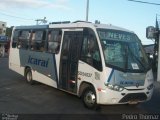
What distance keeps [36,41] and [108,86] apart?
641cm

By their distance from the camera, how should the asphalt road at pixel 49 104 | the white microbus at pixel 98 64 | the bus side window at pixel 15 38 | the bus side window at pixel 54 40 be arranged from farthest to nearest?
the bus side window at pixel 15 38
the bus side window at pixel 54 40
the white microbus at pixel 98 64
the asphalt road at pixel 49 104

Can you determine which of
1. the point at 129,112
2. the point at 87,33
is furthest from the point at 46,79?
the point at 129,112

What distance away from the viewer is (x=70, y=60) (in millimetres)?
13367

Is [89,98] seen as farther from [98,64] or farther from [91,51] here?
A: [91,51]

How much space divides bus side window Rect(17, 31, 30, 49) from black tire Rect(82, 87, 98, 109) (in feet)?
20.6

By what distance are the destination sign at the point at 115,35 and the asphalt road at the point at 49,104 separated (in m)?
2.34

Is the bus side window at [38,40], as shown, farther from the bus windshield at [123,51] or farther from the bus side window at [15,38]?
the bus windshield at [123,51]

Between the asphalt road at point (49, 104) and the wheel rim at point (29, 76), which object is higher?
the wheel rim at point (29, 76)

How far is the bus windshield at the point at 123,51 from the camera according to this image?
38.4ft

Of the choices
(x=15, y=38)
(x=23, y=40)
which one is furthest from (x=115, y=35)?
(x=15, y=38)

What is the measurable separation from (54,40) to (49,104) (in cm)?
330

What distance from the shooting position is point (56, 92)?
50.5 feet

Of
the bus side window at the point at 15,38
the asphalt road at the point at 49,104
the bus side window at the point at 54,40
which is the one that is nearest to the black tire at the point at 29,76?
the asphalt road at the point at 49,104

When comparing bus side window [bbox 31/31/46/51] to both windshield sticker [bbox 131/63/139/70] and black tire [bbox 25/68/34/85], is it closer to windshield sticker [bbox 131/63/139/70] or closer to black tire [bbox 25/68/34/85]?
black tire [bbox 25/68/34/85]
